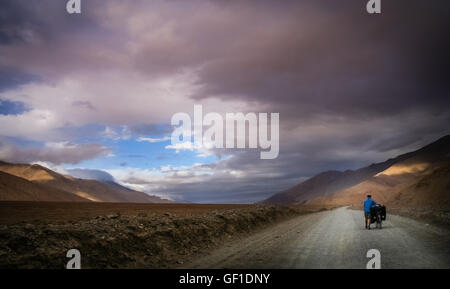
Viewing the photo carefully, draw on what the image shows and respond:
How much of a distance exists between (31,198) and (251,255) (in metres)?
131

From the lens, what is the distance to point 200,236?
1680cm

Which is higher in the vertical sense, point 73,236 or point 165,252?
point 73,236

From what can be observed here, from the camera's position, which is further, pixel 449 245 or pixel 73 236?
pixel 449 245

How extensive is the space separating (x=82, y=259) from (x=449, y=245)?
14.3 m
